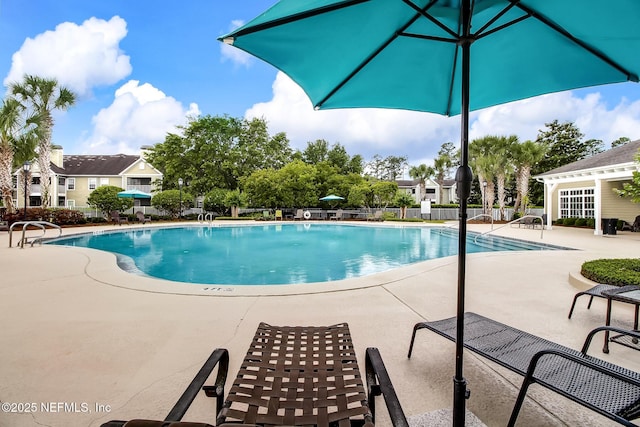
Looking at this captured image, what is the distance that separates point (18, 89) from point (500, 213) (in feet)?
97.4

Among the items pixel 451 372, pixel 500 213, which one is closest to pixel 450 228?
pixel 500 213

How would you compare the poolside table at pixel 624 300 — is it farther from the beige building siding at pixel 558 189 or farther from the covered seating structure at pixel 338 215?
the covered seating structure at pixel 338 215

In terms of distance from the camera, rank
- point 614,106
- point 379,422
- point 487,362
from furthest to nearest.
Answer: point 614,106, point 487,362, point 379,422

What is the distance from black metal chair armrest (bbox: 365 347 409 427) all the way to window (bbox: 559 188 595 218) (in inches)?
768

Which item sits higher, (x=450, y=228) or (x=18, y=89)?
(x=18, y=89)

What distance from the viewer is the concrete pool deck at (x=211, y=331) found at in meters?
1.93

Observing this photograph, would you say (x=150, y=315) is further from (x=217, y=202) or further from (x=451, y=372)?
(x=217, y=202)

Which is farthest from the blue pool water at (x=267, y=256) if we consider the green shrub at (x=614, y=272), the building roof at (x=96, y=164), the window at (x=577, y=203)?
the building roof at (x=96, y=164)

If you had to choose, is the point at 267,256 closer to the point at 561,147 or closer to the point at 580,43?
the point at 580,43

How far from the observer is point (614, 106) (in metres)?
31.3

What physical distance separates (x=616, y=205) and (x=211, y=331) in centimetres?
1996

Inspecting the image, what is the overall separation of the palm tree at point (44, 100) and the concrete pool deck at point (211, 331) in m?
15.5

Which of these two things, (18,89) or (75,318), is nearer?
(75,318)

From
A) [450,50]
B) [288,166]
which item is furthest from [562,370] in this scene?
[288,166]
